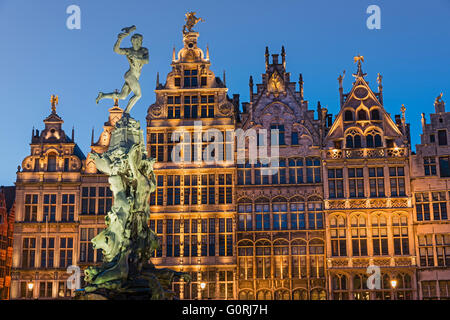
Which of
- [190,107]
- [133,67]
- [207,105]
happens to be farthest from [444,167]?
[133,67]

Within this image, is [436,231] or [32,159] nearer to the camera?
[436,231]

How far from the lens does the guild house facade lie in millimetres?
37469

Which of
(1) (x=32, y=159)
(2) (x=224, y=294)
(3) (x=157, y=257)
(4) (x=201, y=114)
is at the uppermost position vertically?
(4) (x=201, y=114)

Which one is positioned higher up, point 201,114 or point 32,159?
point 201,114

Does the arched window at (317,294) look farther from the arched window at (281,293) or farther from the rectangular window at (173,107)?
the rectangular window at (173,107)

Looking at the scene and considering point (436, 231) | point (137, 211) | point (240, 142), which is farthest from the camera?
point (240, 142)

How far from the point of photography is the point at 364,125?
3947cm

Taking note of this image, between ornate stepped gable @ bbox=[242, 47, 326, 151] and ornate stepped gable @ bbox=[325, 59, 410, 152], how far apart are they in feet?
4.71

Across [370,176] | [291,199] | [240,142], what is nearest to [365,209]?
[370,176]

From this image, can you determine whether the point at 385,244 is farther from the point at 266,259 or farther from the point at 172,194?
the point at 172,194

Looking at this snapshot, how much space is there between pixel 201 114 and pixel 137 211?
A: 19.6 metres

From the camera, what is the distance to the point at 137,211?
2159cm

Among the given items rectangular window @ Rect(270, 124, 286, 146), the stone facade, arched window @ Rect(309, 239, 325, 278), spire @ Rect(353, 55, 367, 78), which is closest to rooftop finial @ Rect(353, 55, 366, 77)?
spire @ Rect(353, 55, 367, 78)

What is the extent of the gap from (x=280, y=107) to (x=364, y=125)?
5615 millimetres
